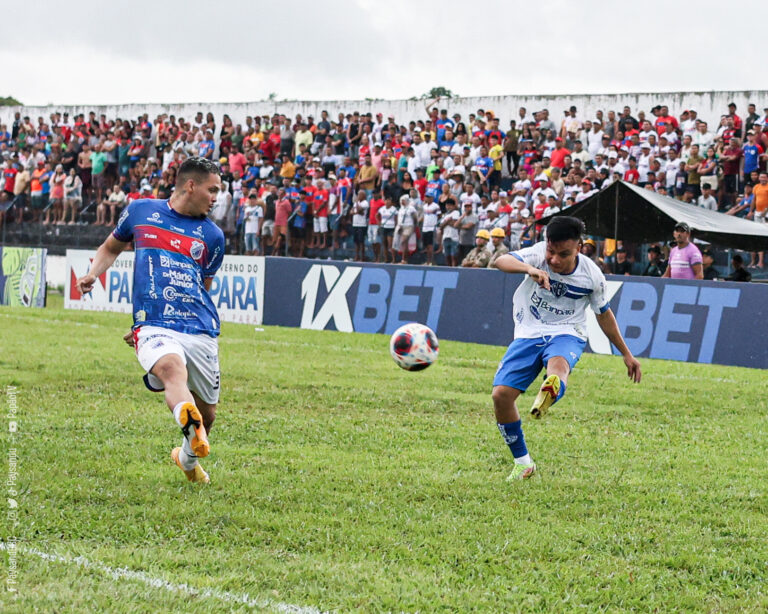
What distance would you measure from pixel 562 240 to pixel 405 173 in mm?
17604

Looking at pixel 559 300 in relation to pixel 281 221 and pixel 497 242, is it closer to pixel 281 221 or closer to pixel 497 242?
pixel 497 242

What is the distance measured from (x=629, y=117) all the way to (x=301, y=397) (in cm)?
1526

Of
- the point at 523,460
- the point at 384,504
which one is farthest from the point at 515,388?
the point at 384,504

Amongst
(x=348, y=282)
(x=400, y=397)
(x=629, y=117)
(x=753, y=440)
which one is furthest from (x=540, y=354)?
(x=629, y=117)

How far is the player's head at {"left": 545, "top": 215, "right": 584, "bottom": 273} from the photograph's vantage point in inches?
279

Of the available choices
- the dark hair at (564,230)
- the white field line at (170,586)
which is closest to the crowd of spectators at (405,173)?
the dark hair at (564,230)

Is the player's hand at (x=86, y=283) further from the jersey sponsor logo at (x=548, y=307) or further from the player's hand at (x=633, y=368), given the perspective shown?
the player's hand at (x=633, y=368)

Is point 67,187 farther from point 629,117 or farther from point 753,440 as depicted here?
point 753,440

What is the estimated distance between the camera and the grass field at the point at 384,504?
15.6 ft

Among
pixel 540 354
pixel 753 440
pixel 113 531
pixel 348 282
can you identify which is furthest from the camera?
pixel 348 282

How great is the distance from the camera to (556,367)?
7039mm

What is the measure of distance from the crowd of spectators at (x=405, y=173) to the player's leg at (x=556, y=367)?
38.7ft

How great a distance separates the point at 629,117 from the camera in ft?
77.9

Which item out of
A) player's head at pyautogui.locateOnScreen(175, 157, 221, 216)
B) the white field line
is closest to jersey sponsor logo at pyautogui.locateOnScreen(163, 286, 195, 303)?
player's head at pyautogui.locateOnScreen(175, 157, 221, 216)
